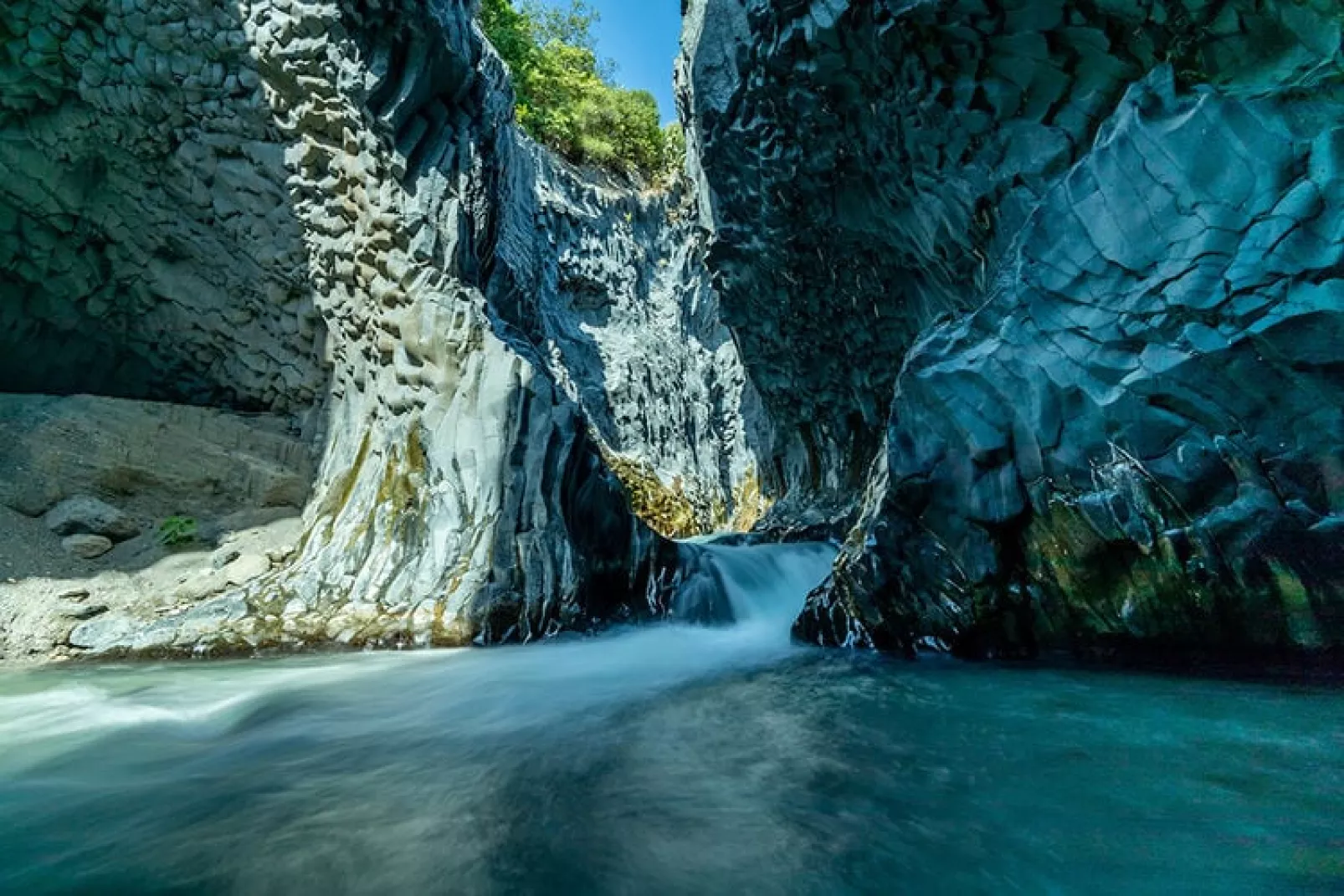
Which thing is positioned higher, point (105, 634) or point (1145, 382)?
point (1145, 382)

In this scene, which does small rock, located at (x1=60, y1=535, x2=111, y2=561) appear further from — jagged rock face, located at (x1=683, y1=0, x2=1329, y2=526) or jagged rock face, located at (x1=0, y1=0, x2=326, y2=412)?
jagged rock face, located at (x1=683, y1=0, x2=1329, y2=526)

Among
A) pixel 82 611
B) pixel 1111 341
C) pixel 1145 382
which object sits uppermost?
pixel 1111 341

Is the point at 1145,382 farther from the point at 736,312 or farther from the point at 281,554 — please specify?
the point at 736,312

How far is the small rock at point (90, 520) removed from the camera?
7.75m

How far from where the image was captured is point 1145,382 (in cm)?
397

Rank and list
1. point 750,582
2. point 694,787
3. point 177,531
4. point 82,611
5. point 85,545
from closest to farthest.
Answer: point 694,787 → point 82,611 → point 85,545 → point 177,531 → point 750,582

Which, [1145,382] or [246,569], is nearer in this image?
[1145,382]

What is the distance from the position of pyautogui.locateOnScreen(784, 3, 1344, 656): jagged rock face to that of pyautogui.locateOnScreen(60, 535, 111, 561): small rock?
8.75 m

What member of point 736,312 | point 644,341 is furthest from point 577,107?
point 736,312

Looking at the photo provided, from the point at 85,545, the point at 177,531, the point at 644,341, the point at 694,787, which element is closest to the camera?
the point at 694,787

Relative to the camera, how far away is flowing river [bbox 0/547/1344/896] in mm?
1784

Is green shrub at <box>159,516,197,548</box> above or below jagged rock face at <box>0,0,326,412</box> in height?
below

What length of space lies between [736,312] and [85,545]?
10.6 metres

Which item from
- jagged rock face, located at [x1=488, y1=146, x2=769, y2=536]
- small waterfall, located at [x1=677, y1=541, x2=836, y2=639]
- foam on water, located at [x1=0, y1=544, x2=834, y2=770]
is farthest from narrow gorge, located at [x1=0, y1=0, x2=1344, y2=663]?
jagged rock face, located at [x1=488, y1=146, x2=769, y2=536]
